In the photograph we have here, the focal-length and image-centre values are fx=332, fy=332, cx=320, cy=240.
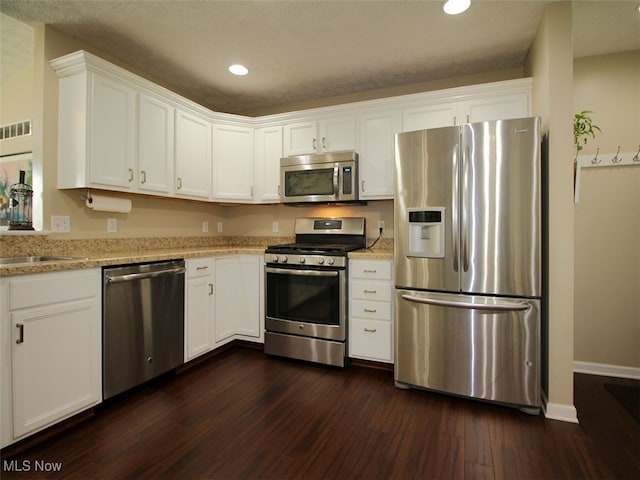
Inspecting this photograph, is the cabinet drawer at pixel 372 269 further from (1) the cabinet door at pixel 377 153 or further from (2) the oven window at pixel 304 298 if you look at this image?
(1) the cabinet door at pixel 377 153

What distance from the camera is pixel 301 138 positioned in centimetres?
323

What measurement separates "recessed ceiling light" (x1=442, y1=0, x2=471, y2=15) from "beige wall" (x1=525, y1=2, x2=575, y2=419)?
0.51 meters

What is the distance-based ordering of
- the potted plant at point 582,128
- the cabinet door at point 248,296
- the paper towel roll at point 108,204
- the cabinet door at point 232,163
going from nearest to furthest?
the paper towel roll at point 108,204 → the potted plant at point 582,128 → the cabinet door at point 248,296 → the cabinet door at point 232,163

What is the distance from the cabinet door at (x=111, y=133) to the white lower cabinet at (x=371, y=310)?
187 centimetres

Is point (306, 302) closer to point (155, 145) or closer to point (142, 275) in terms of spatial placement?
point (142, 275)

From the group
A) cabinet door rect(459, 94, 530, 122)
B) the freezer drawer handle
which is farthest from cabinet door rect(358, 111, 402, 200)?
the freezer drawer handle

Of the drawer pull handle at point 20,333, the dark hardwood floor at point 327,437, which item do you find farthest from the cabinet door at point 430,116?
the drawer pull handle at point 20,333

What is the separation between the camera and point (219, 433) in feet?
6.03

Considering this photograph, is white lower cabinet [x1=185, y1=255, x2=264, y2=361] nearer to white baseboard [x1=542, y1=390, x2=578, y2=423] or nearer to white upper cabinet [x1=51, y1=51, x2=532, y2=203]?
white upper cabinet [x1=51, y1=51, x2=532, y2=203]

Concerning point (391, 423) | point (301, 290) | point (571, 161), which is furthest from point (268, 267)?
point (571, 161)

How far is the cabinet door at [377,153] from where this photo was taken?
2896 millimetres

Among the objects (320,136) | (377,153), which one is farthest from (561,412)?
(320,136)

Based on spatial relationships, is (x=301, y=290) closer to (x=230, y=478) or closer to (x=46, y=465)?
(x=230, y=478)

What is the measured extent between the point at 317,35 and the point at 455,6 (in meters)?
0.92
